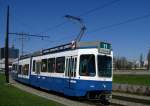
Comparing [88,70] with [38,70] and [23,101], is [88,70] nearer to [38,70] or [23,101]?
[23,101]

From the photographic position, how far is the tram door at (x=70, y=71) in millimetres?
20062

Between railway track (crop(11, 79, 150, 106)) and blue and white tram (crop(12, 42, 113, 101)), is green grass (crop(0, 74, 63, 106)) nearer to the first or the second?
railway track (crop(11, 79, 150, 106))

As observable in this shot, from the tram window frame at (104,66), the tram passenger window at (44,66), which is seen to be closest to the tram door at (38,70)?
the tram passenger window at (44,66)

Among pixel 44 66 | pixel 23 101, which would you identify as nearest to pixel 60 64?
pixel 44 66

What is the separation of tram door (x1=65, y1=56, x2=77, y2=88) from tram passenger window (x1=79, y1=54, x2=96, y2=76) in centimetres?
49

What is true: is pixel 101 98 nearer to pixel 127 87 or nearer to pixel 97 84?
pixel 97 84

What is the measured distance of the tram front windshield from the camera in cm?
1964

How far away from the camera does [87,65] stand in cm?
1966

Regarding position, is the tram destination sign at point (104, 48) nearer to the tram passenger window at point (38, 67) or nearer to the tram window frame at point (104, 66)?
the tram window frame at point (104, 66)

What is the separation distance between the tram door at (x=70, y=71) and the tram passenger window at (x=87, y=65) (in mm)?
487

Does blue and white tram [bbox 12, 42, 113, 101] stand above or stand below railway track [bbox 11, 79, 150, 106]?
above

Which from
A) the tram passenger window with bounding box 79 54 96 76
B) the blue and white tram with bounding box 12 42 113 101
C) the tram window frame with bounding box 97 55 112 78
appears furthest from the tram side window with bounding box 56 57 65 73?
the tram window frame with bounding box 97 55 112 78

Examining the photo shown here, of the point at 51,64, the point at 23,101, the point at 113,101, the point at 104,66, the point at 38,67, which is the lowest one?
the point at 113,101

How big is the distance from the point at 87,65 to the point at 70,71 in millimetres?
1391
